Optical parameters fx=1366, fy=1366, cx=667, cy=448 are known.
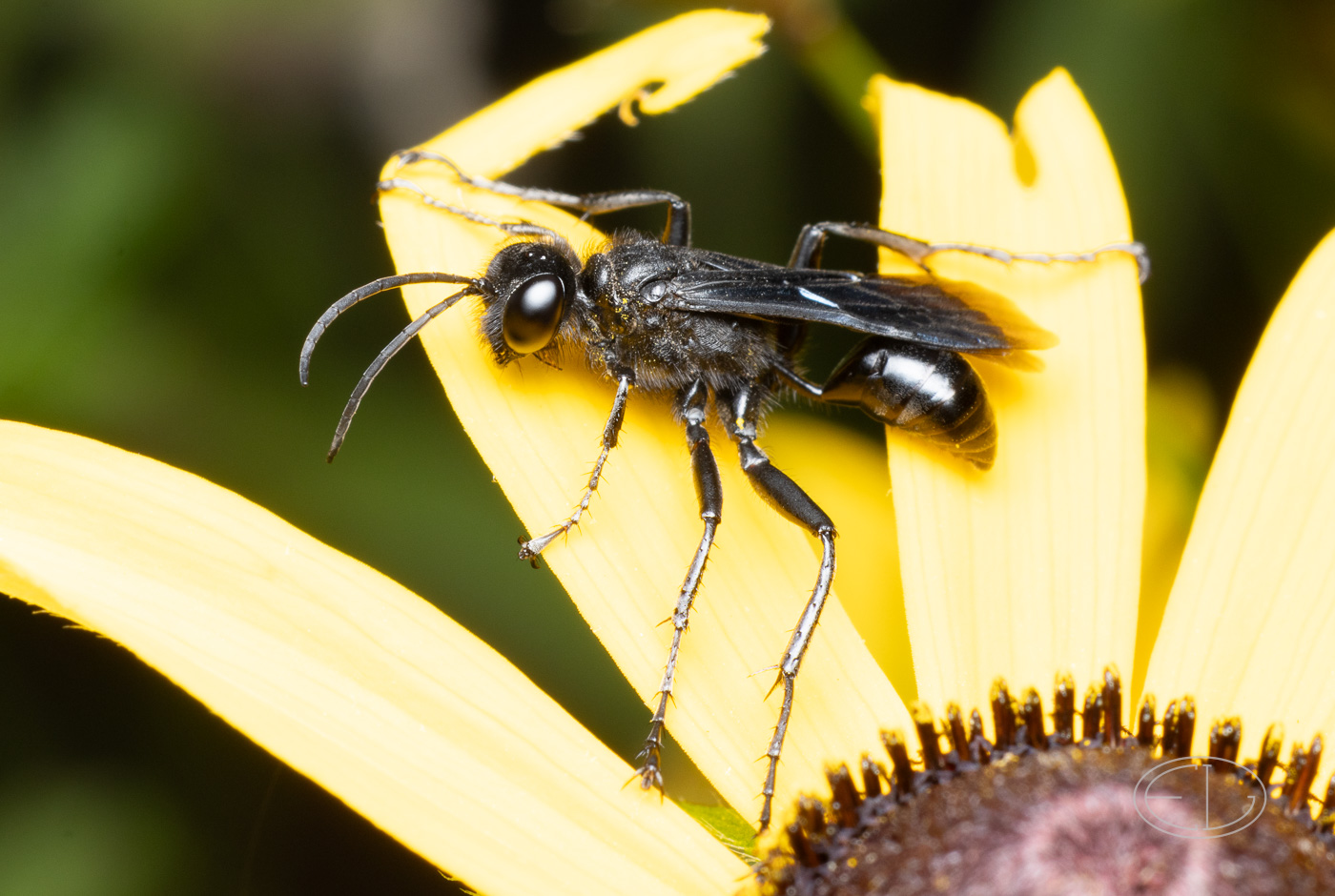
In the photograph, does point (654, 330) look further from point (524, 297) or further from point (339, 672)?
point (339, 672)

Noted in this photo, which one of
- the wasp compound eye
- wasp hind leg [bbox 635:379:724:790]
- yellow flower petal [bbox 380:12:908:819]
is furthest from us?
the wasp compound eye

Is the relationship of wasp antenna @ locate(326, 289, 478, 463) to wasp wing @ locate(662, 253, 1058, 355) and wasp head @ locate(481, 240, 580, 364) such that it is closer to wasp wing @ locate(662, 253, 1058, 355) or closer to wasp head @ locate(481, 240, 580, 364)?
wasp head @ locate(481, 240, 580, 364)

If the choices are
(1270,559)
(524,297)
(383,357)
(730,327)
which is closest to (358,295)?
(383,357)

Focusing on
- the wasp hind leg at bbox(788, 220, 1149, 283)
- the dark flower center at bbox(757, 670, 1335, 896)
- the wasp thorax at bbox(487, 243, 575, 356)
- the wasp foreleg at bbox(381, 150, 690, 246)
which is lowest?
the dark flower center at bbox(757, 670, 1335, 896)

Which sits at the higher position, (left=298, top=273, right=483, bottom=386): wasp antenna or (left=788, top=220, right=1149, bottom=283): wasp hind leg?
(left=788, top=220, right=1149, bottom=283): wasp hind leg

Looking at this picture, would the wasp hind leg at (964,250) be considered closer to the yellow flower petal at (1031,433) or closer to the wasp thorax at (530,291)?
the yellow flower petal at (1031,433)

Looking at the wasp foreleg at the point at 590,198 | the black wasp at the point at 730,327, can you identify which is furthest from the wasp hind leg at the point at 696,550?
the wasp foreleg at the point at 590,198

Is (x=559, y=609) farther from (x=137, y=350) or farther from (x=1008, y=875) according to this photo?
(x=1008, y=875)

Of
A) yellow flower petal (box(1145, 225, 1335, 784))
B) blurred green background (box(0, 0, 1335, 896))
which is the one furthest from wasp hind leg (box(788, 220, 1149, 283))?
blurred green background (box(0, 0, 1335, 896))
